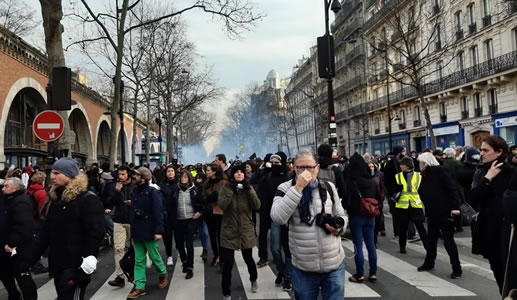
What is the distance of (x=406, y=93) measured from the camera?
37031 millimetres

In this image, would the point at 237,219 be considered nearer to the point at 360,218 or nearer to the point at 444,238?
the point at 360,218

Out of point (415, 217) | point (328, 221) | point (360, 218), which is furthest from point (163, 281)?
point (415, 217)

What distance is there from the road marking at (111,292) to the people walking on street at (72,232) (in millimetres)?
1956

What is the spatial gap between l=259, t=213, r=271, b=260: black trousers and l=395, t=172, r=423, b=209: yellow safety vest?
8.56ft

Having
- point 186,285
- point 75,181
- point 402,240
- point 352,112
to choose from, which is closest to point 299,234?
point 75,181

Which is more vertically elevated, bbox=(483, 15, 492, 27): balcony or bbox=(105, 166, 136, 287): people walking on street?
bbox=(483, 15, 492, 27): balcony

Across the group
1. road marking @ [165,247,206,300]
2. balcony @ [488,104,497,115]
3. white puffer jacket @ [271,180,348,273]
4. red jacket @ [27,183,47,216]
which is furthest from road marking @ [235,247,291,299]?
balcony @ [488,104,497,115]

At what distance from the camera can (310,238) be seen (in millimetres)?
3219

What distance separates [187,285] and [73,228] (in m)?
2.77

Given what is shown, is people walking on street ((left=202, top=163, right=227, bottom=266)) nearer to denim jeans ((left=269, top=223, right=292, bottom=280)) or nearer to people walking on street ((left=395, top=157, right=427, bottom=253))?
denim jeans ((left=269, top=223, right=292, bottom=280))

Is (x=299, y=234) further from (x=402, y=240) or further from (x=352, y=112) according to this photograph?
(x=352, y=112)

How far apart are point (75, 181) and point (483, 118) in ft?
93.2

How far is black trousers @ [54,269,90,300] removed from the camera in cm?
351

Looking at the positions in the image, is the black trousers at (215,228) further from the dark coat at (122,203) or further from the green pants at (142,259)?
the green pants at (142,259)
